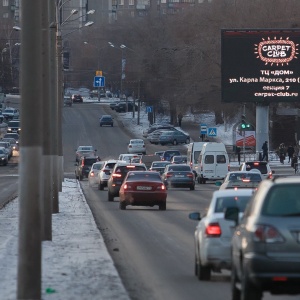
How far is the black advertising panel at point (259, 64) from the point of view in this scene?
194 ft

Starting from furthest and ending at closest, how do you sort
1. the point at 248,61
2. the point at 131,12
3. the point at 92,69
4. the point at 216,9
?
the point at 131,12, the point at 92,69, the point at 216,9, the point at 248,61

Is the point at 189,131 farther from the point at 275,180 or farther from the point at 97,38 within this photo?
the point at 275,180

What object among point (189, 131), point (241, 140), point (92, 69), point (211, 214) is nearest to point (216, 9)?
point (189, 131)

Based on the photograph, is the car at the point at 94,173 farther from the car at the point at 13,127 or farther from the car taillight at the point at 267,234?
the car taillight at the point at 267,234

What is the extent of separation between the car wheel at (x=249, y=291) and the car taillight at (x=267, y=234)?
51cm

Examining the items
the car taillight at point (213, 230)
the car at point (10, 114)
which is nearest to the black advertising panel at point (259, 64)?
the car taillight at point (213, 230)

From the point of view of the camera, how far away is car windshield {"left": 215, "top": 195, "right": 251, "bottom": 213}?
53.2 ft

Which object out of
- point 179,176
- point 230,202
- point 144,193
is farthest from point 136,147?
point 230,202

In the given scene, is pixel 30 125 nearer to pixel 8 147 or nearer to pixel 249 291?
pixel 249 291

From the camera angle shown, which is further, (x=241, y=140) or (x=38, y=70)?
(x=241, y=140)

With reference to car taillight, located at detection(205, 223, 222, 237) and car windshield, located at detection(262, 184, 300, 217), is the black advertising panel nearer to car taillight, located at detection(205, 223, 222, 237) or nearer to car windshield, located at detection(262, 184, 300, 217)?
car taillight, located at detection(205, 223, 222, 237)

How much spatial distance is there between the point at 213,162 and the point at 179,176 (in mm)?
7002

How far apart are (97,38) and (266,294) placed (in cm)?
15619

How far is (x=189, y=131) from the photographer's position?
109875 millimetres
